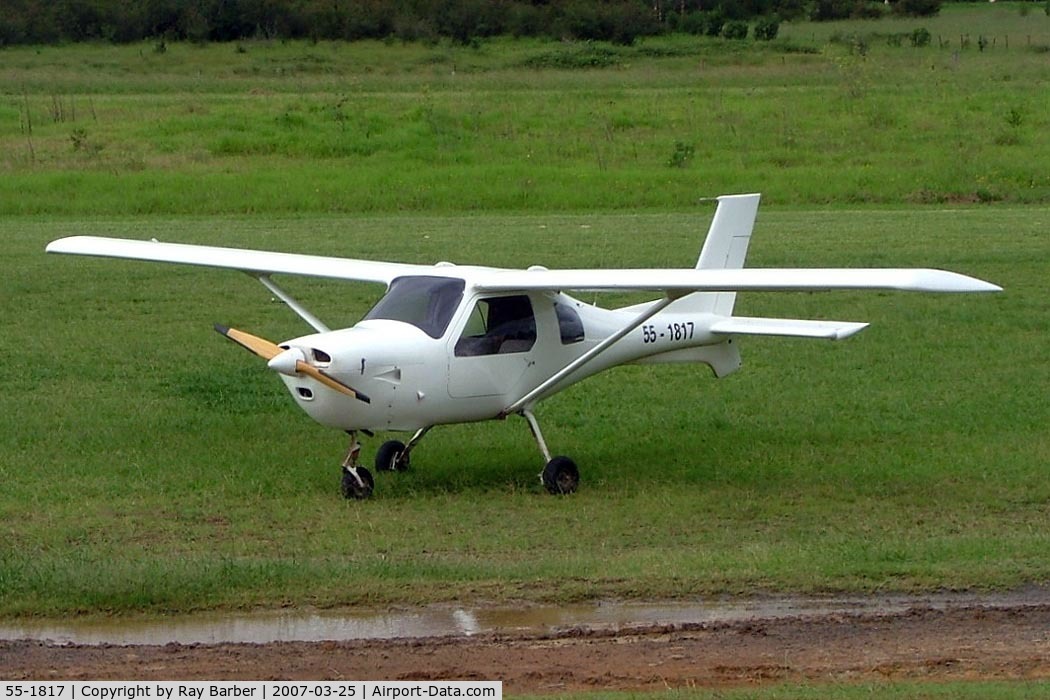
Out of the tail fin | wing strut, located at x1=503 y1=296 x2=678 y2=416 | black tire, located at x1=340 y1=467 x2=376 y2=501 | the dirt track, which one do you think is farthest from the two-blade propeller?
the tail fin

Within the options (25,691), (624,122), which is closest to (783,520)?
(25,691)

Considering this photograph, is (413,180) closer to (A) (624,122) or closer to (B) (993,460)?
(A) (624,122)

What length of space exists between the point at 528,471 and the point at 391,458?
107cm

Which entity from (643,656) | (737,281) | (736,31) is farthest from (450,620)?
(736,31)

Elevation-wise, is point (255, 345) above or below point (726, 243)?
below

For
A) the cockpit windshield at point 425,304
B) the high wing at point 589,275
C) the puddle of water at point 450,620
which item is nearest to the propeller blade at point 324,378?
the cockpit windshield at point 425,304

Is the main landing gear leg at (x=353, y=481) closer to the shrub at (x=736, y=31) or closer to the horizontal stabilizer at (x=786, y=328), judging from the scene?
the horizontal stabilizer at (x=786, y=328)

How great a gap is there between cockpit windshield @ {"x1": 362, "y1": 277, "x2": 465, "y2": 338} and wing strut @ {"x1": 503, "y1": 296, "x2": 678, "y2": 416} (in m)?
0.93

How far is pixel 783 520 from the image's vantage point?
1123cm

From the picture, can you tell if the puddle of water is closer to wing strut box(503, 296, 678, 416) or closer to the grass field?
the grass field

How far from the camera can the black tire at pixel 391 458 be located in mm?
12641

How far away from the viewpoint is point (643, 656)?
7887 millimetres

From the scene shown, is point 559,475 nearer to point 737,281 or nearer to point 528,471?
point 528,471

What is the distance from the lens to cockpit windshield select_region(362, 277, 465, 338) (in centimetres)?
1174
